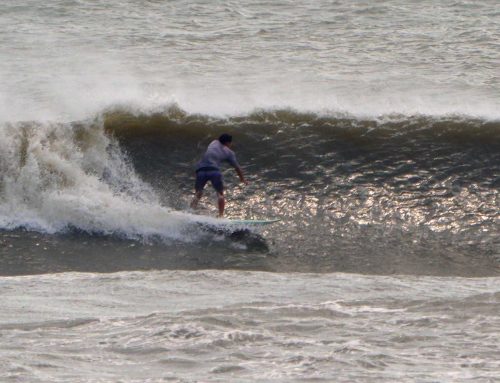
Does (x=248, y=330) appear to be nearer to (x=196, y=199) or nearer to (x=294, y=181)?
(x=196, y=199)

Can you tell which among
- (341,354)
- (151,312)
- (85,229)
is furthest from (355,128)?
(341,354)

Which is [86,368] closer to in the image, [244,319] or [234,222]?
[244,319]

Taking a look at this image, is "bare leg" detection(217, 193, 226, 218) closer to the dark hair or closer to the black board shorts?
the black board shorts

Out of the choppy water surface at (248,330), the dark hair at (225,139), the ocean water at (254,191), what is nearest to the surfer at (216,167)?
the dark hair at (225,139)

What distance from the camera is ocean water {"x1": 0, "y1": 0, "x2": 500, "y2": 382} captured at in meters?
7.35

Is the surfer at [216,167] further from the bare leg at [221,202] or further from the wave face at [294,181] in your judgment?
the wave face at [294,181]

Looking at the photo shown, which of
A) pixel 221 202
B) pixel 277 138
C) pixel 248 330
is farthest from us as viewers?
pixel 277 138

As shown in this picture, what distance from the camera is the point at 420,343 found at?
740 cm

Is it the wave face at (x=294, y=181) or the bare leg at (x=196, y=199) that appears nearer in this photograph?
the wave face at (x=294, y=181)

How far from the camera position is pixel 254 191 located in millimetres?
13656

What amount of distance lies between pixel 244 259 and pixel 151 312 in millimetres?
3453

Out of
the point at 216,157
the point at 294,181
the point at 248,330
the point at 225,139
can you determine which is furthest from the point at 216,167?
the point at 248,330

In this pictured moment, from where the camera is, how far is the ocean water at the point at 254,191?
735cm

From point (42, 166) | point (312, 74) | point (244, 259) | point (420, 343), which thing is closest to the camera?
point (420, 343)
